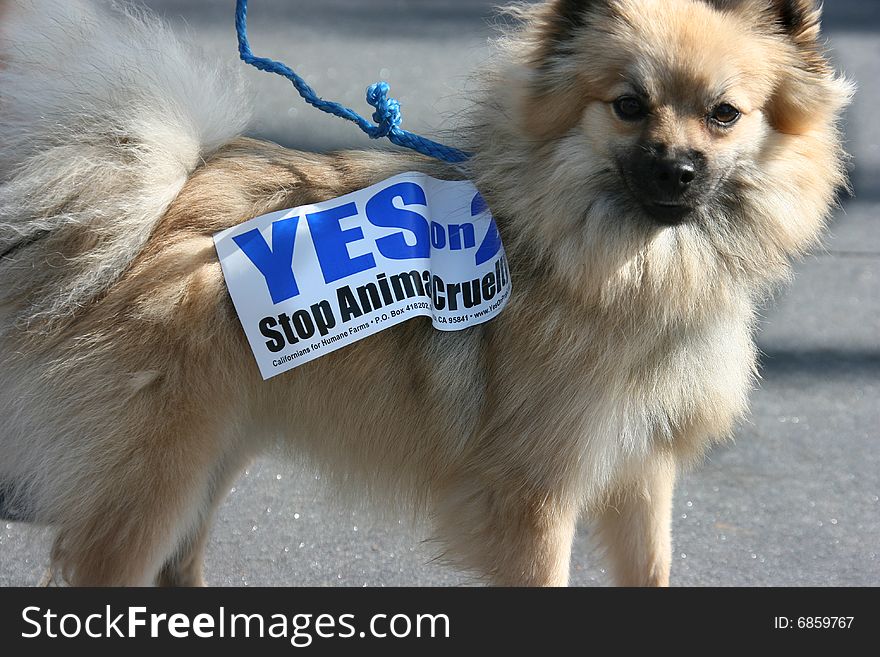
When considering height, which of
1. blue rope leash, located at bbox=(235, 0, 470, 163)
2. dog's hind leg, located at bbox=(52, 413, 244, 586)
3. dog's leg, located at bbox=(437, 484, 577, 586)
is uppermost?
blue rope leash, located at bbox=(235, 0, 470, 163)

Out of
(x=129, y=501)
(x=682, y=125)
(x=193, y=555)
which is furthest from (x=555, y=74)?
(x=193, y=555)

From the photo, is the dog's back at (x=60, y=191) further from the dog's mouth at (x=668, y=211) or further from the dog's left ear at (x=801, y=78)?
the dog's left ear at (x=801, y=78)

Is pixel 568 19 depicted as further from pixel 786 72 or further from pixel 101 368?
pixel 101 368

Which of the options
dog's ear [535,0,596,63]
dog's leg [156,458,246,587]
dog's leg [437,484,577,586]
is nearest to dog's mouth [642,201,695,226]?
dog's ear [535,0,596,63]

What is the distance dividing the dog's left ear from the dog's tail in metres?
1.64

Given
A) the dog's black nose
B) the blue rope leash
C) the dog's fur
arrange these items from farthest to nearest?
the blue rope leash → the dog's fur → the dog's black nose

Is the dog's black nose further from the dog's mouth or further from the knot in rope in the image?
the knot in rope

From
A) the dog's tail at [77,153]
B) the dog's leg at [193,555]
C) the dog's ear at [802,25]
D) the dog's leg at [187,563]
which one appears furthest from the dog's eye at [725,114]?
the dog's leg at [187,563]

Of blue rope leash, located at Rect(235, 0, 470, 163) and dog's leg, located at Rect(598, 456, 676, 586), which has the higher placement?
blue rope leash, located at Rect(235, 0, 470, 163)

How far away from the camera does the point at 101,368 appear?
251 cm

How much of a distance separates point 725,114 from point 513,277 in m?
0.70

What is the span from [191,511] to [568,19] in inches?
67.4

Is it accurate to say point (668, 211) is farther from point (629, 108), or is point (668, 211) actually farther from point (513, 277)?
point (513, 277)

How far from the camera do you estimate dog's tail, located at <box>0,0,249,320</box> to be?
8.25 feet
